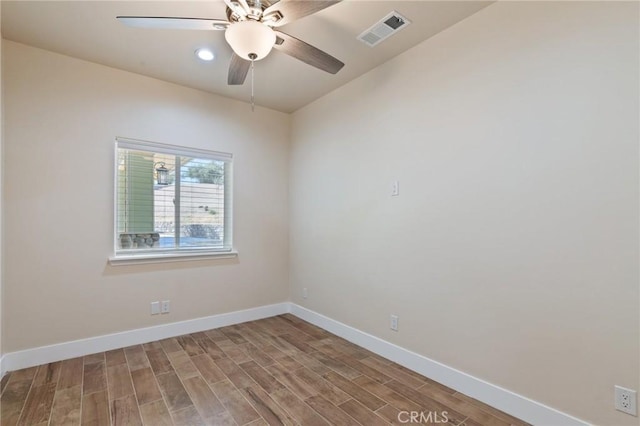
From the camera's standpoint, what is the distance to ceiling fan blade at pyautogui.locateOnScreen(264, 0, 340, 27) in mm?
1610

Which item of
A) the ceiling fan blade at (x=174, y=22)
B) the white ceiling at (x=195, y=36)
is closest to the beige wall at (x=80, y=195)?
the white ceiling at (x=195, y=36)

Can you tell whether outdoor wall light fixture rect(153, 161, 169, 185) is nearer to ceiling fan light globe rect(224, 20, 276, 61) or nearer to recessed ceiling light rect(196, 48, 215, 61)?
recessed ceiling light rect(196, 48, 215, 61)

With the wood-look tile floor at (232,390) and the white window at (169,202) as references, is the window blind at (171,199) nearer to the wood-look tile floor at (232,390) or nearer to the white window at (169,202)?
the white window at (169,202)

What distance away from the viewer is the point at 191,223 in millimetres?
3461

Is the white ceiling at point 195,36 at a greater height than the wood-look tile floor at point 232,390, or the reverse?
the white ceiling at point 195,36

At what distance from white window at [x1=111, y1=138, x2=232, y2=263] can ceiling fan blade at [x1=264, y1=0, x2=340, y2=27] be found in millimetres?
2083

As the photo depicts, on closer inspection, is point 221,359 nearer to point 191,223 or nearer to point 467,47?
point 191,223

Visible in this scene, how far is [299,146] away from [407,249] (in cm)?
209

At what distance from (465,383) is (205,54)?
3.34 meters

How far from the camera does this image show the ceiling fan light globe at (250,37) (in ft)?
5.72

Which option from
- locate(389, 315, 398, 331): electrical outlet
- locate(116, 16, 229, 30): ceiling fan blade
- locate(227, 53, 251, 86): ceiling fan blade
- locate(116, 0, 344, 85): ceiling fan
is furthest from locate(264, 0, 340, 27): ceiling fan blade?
locate(389, 315, 398, 331): electrical outlet

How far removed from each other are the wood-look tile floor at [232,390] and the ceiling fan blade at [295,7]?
Answer: 242 centimetres

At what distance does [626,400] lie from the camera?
5.08ft

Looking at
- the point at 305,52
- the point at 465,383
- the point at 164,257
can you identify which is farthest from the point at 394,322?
the point at 164,257
